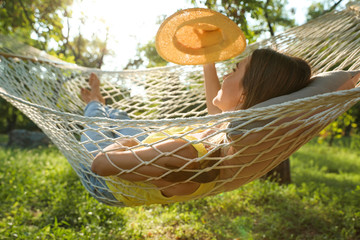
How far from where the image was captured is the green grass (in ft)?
5.94

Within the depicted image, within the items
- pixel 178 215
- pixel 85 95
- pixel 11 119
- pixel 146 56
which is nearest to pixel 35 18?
pixel 85 95

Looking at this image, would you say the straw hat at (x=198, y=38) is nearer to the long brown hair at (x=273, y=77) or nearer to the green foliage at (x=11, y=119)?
the long brown hair at (x=273, y=77)

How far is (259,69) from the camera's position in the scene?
3.25 feet

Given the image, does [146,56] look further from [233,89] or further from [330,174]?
[233,89]

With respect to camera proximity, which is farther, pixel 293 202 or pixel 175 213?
pixel 293 202

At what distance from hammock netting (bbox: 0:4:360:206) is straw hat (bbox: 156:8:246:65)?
1.17 feet

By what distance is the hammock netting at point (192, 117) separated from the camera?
87cm

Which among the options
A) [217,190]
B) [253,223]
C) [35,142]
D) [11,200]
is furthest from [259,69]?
[35,142]

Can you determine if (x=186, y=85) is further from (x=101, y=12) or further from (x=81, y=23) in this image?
(x=81, y=23)

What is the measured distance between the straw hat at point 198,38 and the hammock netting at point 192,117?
1.17 feet

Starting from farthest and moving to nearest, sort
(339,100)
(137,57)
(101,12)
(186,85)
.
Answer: (137,57)
(101,12)
(186,85)
(339,100)

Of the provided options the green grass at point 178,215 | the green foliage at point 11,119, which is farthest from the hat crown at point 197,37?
the green foliage at point 11,119

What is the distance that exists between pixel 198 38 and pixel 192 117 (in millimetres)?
720

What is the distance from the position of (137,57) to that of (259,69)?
24.0ft
